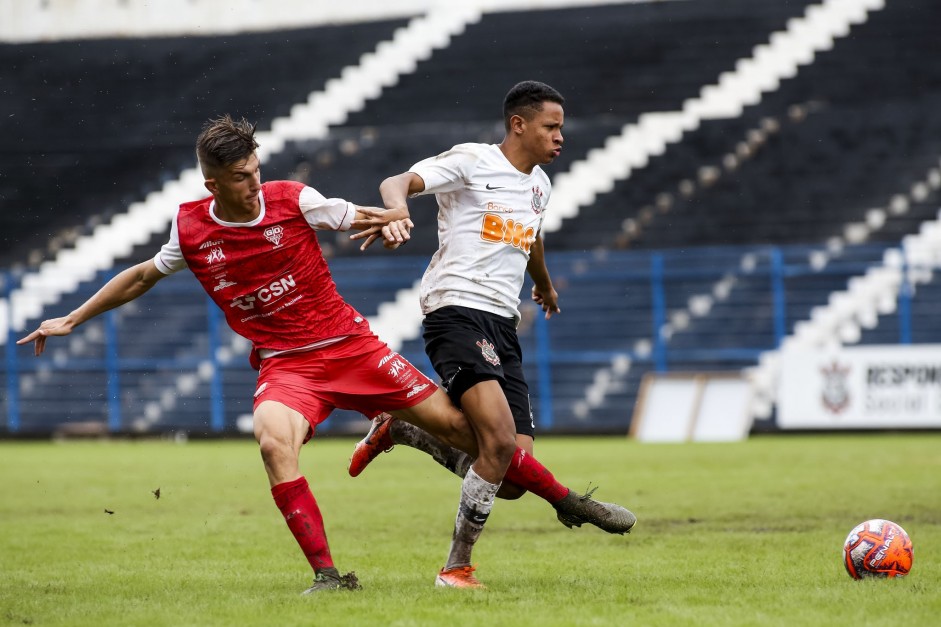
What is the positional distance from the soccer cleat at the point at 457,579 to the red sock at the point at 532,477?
0.56m

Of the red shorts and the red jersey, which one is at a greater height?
the red jersey

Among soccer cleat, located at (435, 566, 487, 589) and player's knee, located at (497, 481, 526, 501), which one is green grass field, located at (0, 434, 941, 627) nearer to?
soccer cleat, located at (435, 566, 487, 589)

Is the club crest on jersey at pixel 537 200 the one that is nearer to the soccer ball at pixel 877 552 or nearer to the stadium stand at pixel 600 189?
the soccer ball at pixel 877 552

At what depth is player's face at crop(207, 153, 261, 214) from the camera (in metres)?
5.80

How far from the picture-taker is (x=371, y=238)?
5.56 meters

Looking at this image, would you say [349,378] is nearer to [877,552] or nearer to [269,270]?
[269,270]

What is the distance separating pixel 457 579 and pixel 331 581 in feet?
1.74

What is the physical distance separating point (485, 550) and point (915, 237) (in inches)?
565

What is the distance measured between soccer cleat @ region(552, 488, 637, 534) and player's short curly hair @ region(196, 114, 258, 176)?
6.94 feet

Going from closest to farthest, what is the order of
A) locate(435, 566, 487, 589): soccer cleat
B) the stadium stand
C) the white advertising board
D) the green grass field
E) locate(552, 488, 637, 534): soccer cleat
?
the green grass field
locate(435, 566, 487, 589): soccer cleat
locate(552, 488, 637, 534): soccer cleat
the white advertising board
the stadium stand

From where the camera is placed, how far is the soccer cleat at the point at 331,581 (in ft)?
18.8

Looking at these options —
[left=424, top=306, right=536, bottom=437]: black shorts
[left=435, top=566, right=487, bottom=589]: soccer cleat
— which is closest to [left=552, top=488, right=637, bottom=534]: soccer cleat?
[left=424, top=306, right=536, bottom=437]: black shorts

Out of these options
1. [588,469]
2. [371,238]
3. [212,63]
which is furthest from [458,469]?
[212,63]

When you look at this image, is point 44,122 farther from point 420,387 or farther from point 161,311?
point 420,387
